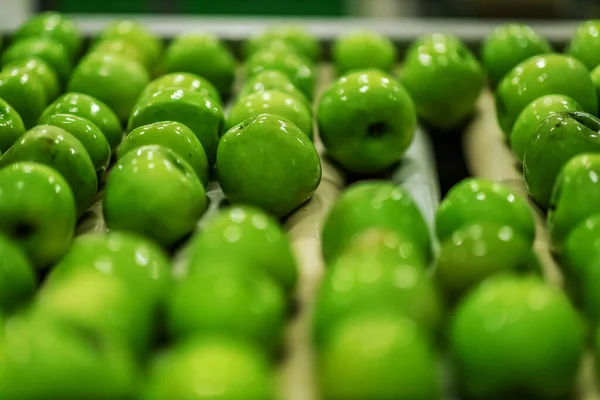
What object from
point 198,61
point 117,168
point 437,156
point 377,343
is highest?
point 377,343

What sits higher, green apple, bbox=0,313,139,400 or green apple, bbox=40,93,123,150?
green apple, bbox=0,313,139,400

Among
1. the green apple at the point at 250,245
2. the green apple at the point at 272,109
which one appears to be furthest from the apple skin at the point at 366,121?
the green apple at the point at 250,245

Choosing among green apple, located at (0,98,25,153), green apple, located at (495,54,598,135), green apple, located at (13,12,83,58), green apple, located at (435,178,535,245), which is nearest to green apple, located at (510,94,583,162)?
green apple, located at (495,54,598,135)

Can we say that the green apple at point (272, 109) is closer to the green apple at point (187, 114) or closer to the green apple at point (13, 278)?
the green apple at point (187, 114)

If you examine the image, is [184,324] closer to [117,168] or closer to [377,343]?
[377,343]

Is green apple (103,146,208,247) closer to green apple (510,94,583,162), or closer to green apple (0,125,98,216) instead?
green apple (0,125,98,216)

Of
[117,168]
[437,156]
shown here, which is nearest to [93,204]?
[117,168]

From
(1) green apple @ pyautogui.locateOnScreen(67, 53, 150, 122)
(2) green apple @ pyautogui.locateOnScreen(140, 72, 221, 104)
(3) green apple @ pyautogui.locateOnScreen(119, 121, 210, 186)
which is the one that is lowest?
(1) green apple @ pyautogui.locateOnScreen(67, 53, 150, 122)
